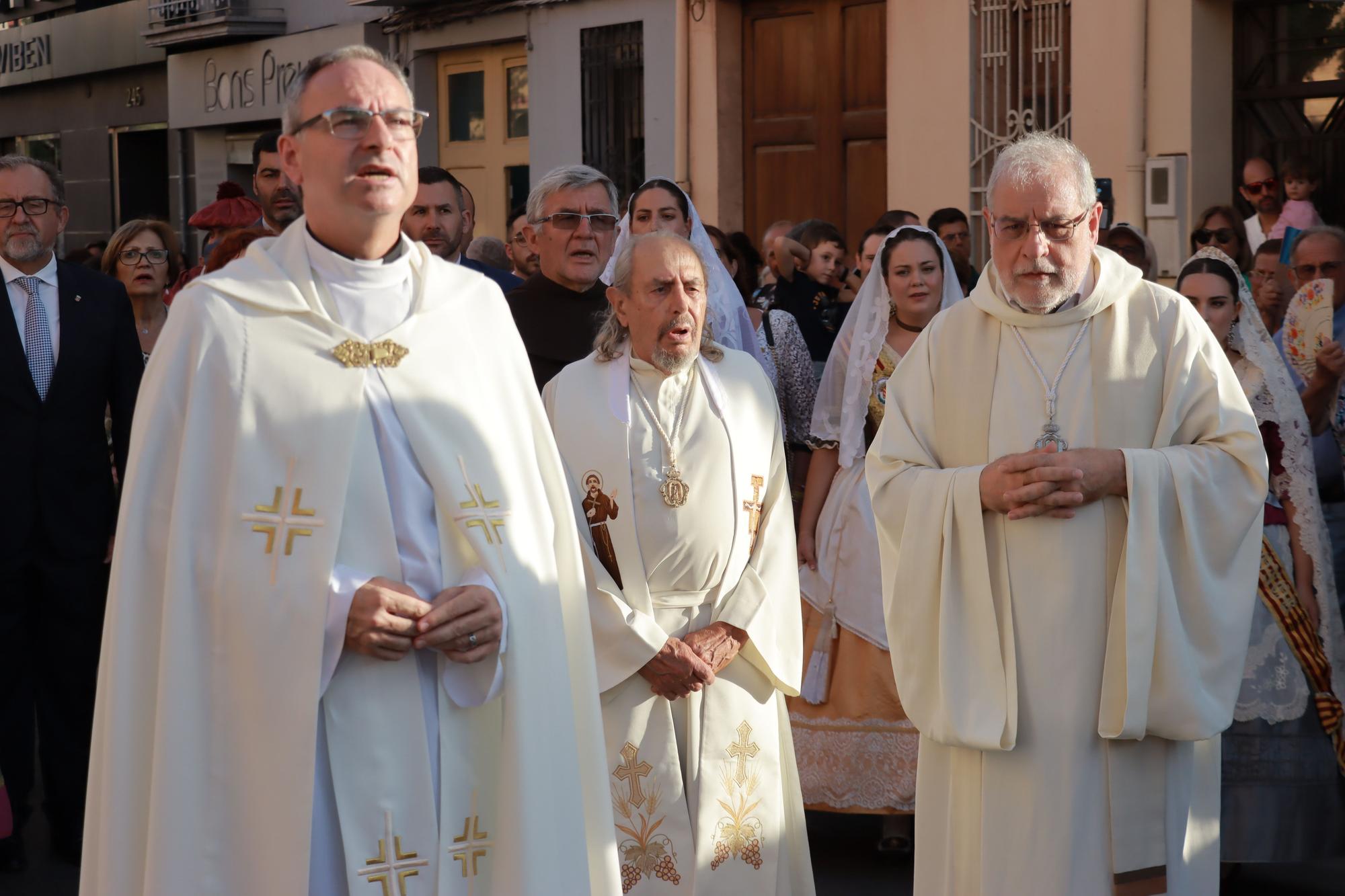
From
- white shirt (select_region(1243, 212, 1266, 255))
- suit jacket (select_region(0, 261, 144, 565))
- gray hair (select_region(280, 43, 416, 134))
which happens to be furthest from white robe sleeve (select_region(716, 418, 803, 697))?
white shirt (select_region(1243, 212, 1266, 255))

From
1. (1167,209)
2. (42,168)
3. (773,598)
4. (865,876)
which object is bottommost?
(865,876)

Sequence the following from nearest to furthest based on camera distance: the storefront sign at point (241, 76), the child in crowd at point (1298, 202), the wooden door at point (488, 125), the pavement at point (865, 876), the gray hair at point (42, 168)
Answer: the pavement at point (865, 876)
the gray hair at point (42, 168)
the child in crowd at point (1298, 202)
the wooden door at point (488, 125)
the storefront sign at point (241, 76)

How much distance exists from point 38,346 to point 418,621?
11.7 feet

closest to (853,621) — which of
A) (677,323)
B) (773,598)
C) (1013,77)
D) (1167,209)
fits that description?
(773,598)

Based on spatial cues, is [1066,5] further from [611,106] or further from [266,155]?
[266,155]

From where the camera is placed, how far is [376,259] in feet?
11.1

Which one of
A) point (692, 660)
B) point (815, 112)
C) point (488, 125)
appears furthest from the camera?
point (488, 125)

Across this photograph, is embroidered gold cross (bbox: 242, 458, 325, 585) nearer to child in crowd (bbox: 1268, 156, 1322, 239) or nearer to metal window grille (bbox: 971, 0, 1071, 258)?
child in crowd (bbox: 1268, 156, 1322, 239)

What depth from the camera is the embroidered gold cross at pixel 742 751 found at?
15.3 ft

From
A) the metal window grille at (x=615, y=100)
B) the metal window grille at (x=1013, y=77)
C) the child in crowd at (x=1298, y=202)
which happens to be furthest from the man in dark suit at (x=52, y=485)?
the metal window grille at (x=615, y=100)

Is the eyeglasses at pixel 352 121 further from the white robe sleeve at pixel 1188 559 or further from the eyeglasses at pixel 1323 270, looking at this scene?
the eyeglasses at pixel 1323 270

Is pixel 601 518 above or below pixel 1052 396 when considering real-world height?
below

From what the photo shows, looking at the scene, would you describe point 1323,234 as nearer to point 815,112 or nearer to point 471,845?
point 471,845

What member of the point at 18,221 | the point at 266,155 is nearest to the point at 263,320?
the point at 18,221
